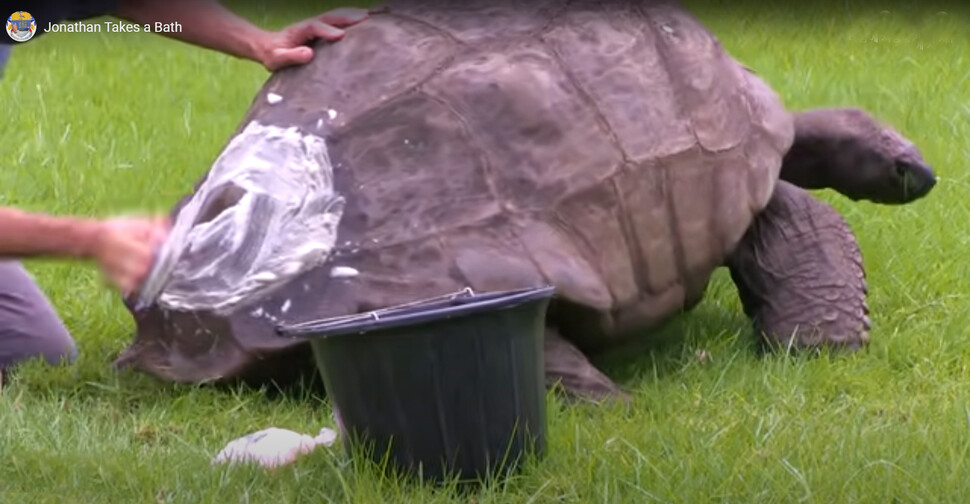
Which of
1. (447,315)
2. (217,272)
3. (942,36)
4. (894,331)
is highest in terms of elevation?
(942,36)

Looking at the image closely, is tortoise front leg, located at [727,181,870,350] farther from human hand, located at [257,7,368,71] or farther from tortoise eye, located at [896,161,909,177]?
human hand, located at [257,7,368,71]

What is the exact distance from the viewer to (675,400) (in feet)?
11.6

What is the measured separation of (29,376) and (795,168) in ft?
7.70

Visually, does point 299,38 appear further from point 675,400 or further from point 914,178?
point 914,178

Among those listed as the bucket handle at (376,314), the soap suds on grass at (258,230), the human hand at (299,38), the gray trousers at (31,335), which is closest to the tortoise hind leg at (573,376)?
the bucket handle at (376,314)

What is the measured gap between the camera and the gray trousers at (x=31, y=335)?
3879 millimetres

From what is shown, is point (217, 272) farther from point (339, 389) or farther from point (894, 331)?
point (894, 331)

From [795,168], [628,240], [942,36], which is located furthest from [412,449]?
[795,168]

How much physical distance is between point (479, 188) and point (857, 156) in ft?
5.29

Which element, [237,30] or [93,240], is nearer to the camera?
[93,240]

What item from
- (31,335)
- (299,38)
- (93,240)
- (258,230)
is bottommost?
(31,335)

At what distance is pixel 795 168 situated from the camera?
15.4 feet

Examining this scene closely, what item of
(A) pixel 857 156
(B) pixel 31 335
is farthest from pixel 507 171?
(A) pixel 857 156

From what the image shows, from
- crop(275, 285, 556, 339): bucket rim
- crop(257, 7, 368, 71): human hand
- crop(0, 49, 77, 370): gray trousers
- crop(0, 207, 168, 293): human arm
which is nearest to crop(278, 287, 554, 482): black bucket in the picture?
crop(275, 285, 556, 339): bucket rim
